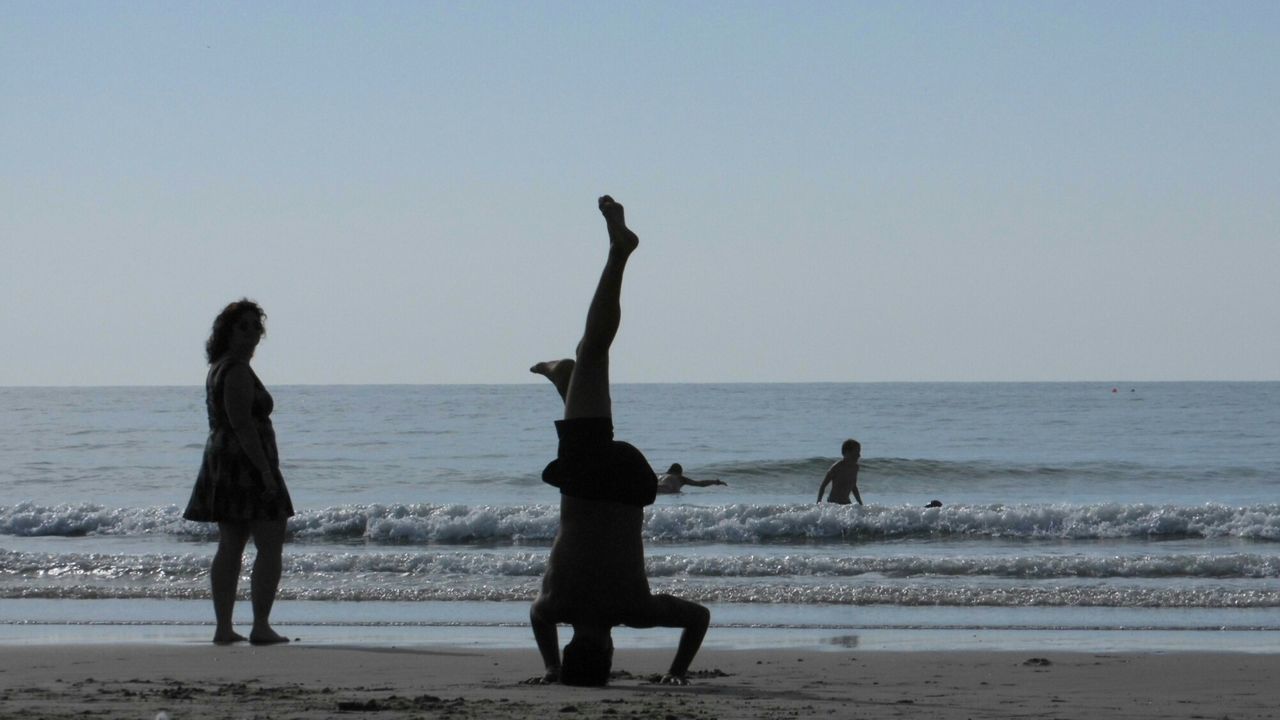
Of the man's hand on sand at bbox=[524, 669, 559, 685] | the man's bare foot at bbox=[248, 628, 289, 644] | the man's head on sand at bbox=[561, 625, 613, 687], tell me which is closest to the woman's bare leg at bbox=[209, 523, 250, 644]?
the man's bare foot at bbox=[248, 628, 289, 644]

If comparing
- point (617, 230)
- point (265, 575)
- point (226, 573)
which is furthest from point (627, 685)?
point (226, 573)

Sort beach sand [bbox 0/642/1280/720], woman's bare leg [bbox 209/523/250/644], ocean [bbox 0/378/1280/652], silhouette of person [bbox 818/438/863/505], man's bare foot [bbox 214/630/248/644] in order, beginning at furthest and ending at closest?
silhouette of person [bbox 818/438/863/505] → ocean [bbox 0/378/1280/652] → man's bare foot [bbox 214/630/248/644] → woman's bare leg [bbox 209/523/250/644] → beach sand [bbox 0/642/1280/720]

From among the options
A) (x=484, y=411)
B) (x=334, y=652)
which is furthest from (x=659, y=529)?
(x=484, y=411)

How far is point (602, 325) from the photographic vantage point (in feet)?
16.2

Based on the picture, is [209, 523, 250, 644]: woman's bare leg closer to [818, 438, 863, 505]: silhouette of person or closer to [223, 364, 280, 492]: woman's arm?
[223, 364, 280, 492]: woman's arm

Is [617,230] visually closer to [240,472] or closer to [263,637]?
[240,472]

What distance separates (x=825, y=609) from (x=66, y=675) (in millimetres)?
4641

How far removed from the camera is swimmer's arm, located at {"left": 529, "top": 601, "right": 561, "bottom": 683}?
5.22 meters

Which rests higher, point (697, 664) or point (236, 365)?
point (236, 365)

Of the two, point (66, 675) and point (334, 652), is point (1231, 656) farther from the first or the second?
point (66, 675)

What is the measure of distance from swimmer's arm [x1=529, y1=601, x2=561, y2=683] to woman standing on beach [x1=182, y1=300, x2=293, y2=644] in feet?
6.10

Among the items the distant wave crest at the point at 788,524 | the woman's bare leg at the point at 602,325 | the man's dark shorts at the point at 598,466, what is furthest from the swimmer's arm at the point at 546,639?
the distant wave crest at the point at 788,524

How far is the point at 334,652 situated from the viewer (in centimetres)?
673

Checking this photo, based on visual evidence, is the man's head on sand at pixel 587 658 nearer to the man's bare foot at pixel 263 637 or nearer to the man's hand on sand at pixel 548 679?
the man's hand on sand at pixel 548 679
